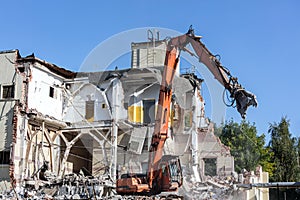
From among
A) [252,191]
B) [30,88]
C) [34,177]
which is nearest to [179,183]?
[252,191]

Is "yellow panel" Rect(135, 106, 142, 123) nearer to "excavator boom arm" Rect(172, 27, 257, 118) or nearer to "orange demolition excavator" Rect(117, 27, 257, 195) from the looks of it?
"orange demolition excavator" Rect(117, 27, 257, 195)

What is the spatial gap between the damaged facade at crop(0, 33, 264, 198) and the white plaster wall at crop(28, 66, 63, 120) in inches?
2.3

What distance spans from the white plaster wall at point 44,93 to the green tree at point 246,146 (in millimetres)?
16966

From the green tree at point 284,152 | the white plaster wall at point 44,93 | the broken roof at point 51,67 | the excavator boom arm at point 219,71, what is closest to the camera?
the excavator boom arm at point 219,71

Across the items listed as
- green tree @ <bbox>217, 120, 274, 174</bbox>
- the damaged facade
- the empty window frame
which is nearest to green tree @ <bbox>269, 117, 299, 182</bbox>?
green tree @ <bbox>217, 120, 274, 174</bbox>

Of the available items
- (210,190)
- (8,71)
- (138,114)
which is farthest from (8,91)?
(210,190)

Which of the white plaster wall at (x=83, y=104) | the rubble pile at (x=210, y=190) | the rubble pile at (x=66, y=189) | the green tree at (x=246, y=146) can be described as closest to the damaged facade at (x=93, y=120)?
the white plaster wall at (x=83, y=104)

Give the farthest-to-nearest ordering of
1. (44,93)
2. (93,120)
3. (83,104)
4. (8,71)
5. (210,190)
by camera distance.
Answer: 1. (83,104)
2. (93,120)
3. (44,93)
4. (8,71)
5. (210,190)

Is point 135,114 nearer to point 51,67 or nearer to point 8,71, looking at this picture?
point 51,67

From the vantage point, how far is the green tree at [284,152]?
4205 centimetres

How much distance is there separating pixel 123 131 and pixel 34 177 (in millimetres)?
6159

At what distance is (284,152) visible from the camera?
43844 millimetres

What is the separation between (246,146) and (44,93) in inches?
973

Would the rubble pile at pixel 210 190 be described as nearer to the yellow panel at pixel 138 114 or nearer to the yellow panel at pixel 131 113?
the yellow panel at pixel 138 114
